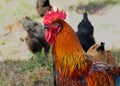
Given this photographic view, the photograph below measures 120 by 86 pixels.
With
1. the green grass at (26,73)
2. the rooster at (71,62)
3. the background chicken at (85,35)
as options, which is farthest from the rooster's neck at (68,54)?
the background chicken at (85,35)

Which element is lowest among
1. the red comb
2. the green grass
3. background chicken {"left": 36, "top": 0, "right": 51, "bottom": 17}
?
the green grass

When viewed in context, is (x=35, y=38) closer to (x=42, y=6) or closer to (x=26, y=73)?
(x=26, y=73)

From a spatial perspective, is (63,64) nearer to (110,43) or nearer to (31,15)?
(110,43)

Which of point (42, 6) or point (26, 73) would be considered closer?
point (26, 73)

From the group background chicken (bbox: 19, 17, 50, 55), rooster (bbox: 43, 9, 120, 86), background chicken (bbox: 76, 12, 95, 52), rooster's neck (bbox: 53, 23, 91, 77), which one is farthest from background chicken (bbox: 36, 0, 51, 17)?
rooster's neck (bbox: 53, 23, 91, 77)

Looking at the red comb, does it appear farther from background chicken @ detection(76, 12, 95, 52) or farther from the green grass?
background chicken @ detection(76, 12, 95, 52)

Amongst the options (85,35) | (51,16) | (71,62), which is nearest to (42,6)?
(85,35)

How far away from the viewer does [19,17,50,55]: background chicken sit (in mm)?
7877

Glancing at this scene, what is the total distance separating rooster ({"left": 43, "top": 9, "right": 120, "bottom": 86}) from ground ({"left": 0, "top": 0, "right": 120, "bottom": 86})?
2047 mm

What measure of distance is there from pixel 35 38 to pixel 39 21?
2.07m

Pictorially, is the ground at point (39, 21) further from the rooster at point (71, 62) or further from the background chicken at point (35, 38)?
the rooster at point (71, 62)

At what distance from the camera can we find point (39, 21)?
9.98 m

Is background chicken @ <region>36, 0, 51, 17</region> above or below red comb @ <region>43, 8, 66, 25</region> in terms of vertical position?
above

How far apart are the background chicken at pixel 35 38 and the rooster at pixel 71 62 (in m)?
3.09
